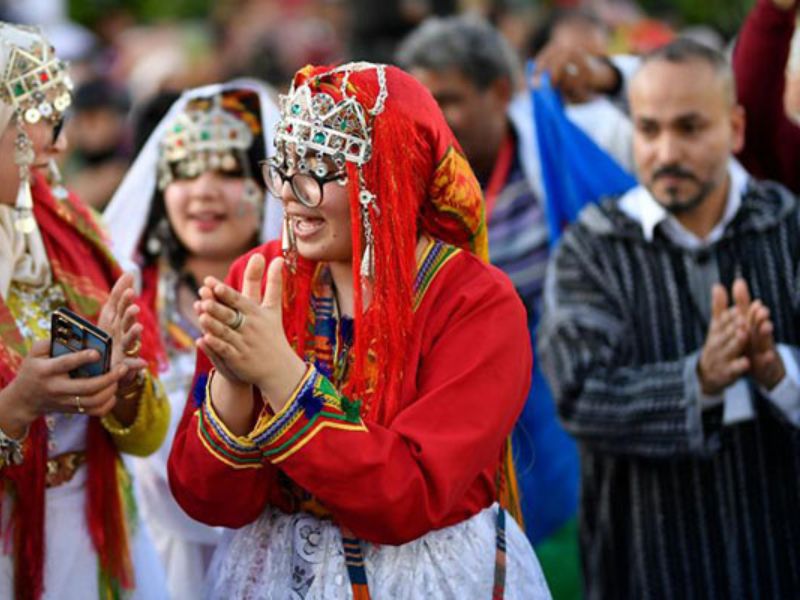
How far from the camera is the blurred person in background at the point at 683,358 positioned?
164 inches

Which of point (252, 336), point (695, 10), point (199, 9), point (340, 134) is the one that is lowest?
point (252, 336)

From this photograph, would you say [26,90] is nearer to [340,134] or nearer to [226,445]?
[340,134]

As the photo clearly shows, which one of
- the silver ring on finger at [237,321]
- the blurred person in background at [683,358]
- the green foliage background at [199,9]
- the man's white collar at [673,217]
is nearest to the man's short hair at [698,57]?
the blurred person in background at [683,358]

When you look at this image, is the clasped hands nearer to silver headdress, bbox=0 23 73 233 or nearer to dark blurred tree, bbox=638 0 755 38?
silver headdress, bbox=0 23 73 233

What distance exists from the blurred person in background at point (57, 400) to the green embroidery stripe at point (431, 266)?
742 mm

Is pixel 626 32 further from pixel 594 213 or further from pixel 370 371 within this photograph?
pixel 370 371

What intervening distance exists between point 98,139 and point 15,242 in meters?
5.92

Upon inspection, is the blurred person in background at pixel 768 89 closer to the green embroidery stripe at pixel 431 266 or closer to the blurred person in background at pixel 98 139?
the green embroidery stripe at pixel 431 266

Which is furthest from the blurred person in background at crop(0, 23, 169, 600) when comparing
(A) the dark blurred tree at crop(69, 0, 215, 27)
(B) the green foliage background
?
(A) the dark blurred tree at crop(69, 0, 215, 27)

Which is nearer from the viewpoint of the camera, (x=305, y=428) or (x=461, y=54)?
(x=305, y=428)

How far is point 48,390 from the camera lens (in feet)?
10.7

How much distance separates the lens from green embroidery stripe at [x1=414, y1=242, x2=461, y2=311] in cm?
322

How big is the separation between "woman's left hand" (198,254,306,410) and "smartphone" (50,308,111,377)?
1.34ft

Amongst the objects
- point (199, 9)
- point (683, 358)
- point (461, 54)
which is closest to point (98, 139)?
point (461, 54)
